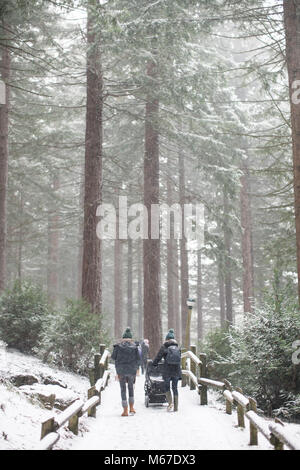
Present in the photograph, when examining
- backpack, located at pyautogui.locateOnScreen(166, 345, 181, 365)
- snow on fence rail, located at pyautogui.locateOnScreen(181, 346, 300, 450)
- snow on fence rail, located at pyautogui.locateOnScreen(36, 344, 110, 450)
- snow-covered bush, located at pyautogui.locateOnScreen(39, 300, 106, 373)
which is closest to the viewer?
snow on fence rail, located at pyautogui.locateOnScreen(36, 344, 110, 450)

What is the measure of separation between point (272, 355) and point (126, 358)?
3.25 metres

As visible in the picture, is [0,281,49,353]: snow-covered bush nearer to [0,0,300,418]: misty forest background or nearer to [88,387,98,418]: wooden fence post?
[0,0,300,418]: misty forest background

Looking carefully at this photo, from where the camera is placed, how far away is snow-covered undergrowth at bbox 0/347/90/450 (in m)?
6.73

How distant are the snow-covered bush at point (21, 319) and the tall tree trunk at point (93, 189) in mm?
1896

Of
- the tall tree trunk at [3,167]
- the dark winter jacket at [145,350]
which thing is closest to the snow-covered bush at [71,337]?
the dark winter jacket at [145,350]

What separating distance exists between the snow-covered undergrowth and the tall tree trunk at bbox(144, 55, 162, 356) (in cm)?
626

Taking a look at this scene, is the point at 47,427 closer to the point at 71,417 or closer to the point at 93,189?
the point at 71,417

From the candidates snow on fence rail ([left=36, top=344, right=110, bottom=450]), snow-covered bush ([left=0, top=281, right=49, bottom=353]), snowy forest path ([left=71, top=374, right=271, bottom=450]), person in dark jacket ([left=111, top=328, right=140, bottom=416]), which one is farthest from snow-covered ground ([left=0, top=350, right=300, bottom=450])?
snow-covered bush ([left=0, top=281, right=49, bottom=353])

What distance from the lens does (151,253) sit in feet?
65.0

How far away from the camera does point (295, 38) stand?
39.9 ft

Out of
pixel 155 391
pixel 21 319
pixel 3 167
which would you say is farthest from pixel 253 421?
pixel 3 167

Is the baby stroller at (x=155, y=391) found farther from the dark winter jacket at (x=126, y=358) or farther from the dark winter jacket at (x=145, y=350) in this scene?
the dark winter jacket at (x=145, y=350)

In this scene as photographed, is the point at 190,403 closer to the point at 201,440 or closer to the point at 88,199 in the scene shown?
the point at 201,440
